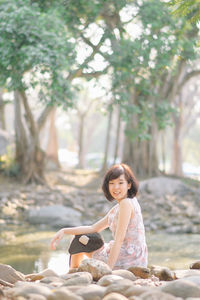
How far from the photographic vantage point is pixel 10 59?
8281 millimetres

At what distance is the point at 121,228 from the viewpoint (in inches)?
148

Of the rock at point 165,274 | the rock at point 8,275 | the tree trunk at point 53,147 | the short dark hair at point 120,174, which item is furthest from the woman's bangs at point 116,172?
the tree trunk at point 53,147

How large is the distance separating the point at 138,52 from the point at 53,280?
23.8 ft

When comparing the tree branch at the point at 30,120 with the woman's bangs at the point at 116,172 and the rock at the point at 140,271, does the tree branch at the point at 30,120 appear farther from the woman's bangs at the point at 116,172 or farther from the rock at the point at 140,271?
the rock at the point at 140,271

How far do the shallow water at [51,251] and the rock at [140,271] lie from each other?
1622 millimetres

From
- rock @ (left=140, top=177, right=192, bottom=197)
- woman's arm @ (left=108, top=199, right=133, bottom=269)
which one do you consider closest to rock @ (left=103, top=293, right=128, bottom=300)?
woman's arm @ (left=108, top=199, right=133, bottom=269)

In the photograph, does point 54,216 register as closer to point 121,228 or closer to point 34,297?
point 121,228

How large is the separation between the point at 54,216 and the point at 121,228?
561 cm

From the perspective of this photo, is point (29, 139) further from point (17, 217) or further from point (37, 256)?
point (37, 256)

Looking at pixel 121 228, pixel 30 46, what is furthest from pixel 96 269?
pixel 30 46

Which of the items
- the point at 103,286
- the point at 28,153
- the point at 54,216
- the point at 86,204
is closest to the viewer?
the point at 103,286

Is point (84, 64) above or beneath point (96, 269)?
above

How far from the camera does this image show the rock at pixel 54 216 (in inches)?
356

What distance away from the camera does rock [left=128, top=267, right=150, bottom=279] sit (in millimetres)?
3708
